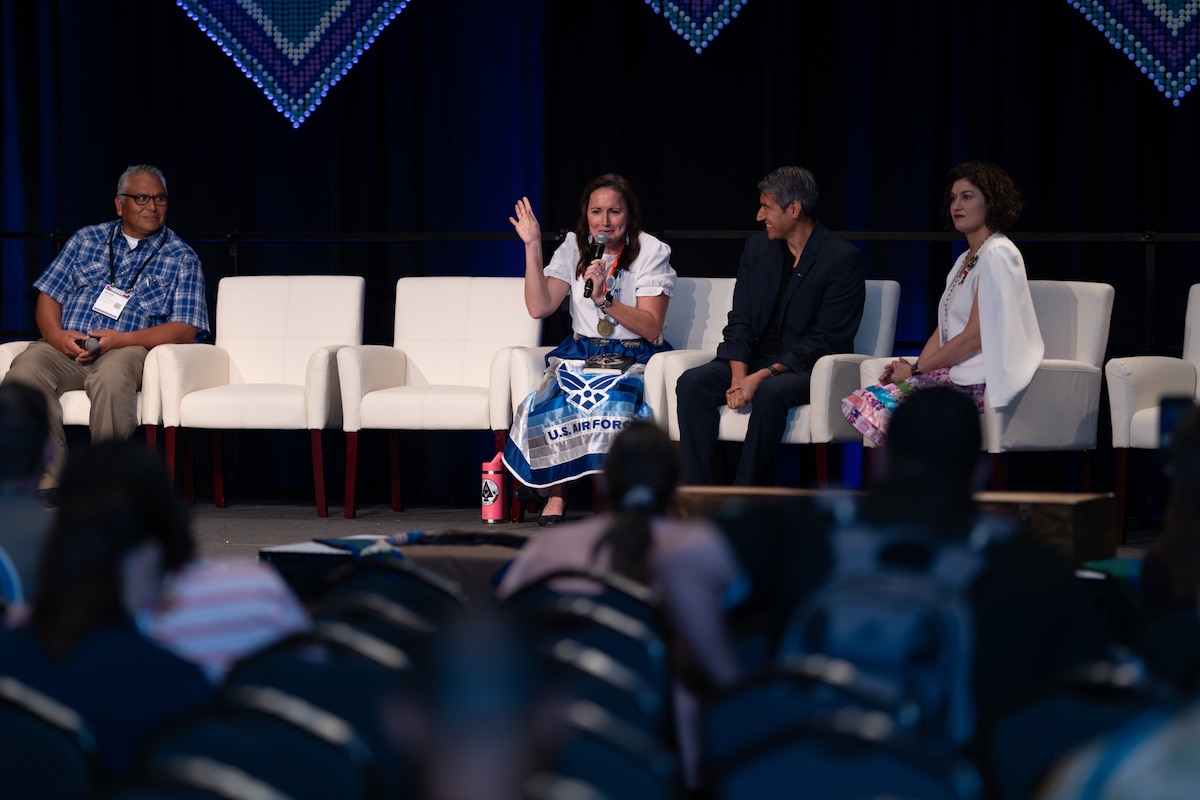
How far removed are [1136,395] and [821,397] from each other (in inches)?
36.9

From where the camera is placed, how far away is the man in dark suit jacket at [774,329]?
14.5ft

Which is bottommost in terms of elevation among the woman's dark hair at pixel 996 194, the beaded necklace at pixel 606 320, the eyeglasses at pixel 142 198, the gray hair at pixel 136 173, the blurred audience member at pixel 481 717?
the blurred audience member at pixel 481 717

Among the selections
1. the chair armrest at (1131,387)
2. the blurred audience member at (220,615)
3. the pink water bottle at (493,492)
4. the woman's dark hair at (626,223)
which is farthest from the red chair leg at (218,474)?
the blurred audience member at (220,615)

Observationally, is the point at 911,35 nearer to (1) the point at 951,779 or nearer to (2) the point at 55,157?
(2) the point at 55,157

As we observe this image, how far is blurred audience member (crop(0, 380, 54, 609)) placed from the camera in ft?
5.55

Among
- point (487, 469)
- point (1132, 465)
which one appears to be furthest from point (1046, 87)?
point (487, 469)

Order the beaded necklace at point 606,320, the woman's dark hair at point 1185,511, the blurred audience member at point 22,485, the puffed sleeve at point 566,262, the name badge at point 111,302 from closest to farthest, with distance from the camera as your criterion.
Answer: the woman's dark hair at point 1185,511 < the blurred audience member at point 22,485 < the beaded necklace at point 606,320 < the puffed sleeve at point 566,262 < the name badge at point 111,302

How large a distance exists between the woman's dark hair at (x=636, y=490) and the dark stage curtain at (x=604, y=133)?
3.56m

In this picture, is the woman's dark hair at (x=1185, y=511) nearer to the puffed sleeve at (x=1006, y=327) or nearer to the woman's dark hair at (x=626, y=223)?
the puffed sleeve at (x=1006, y=327)

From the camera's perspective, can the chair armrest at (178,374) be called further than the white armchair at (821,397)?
Yes

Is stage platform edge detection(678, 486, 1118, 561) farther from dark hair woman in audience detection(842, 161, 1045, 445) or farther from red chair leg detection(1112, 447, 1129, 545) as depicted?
red chair leg detection(1112, 447, 1129, 545)

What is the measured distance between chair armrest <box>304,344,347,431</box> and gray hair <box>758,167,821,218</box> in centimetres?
160

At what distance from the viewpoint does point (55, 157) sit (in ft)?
20.6

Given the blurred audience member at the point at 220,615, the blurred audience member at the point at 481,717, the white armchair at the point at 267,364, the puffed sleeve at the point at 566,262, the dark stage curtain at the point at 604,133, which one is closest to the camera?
the blurred audience member at the point at 481,717
